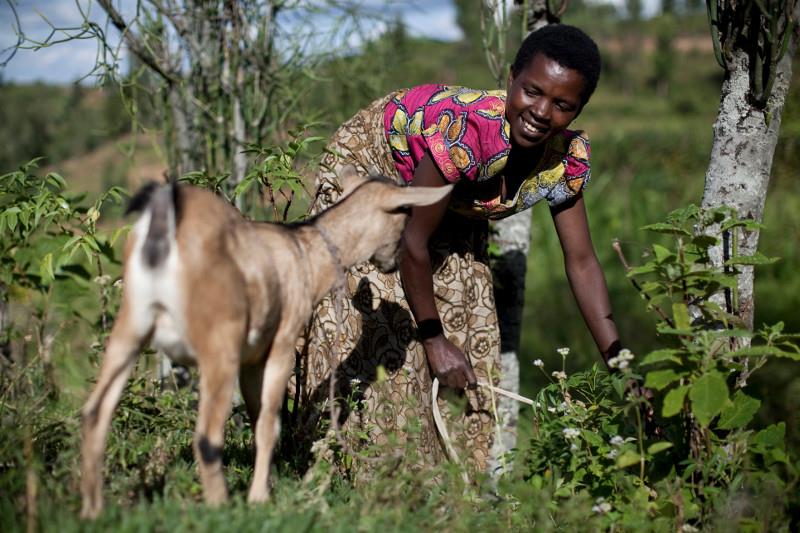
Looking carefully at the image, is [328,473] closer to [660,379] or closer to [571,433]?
[571,433]

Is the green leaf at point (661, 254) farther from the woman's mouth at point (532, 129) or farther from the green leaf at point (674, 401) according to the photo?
the woman's mouth at point (532, 129)

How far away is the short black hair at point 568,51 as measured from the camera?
300 cm

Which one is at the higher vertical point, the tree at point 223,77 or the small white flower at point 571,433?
the tree at point 223,77

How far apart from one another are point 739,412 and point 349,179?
1.71 metres

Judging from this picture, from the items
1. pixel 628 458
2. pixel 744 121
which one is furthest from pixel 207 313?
pixel 744 121

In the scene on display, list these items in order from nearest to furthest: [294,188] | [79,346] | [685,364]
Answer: [685,364] < [294,188] < [79,346]

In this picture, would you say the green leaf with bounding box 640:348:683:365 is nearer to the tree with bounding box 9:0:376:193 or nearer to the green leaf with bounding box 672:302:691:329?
the green leaf with bounding box 672:302:691:329

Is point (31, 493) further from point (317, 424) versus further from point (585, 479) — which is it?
point (585, 479)

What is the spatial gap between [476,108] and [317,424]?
4.93 feet

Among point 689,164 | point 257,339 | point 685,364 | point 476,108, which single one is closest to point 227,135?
point 476,108

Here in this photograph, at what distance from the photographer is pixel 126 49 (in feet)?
14.8

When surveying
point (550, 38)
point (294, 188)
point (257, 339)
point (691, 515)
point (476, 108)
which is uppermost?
point (550, 38)

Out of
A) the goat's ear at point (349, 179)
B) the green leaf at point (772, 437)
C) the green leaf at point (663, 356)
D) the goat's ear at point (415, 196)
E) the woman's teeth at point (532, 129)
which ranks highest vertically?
the woman's teeth at point (532, 129)

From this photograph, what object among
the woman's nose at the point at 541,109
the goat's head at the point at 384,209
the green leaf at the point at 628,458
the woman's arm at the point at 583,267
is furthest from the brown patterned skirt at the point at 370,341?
the green leaf at the point at 628,458
